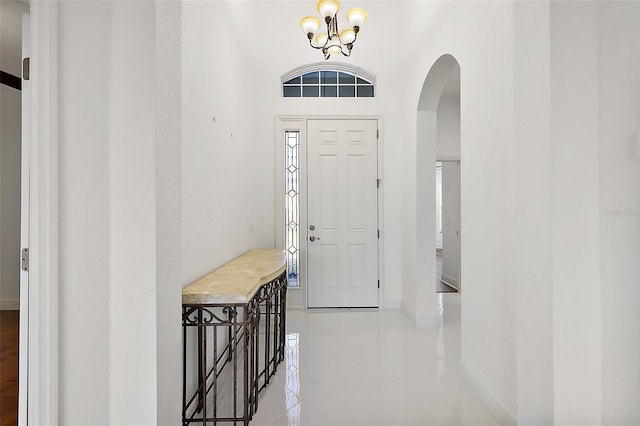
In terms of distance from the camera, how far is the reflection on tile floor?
6.66 feet

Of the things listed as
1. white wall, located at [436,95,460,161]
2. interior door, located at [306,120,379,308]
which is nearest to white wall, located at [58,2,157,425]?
interior door, located at [306,120,379,308]

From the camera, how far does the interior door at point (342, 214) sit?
169 inches

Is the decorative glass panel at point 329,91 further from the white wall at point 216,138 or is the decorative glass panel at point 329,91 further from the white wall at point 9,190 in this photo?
the white wall at point 9,190

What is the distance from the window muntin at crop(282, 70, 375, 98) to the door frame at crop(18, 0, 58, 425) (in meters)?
3.23

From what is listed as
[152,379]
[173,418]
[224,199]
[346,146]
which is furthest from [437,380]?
[346,146]

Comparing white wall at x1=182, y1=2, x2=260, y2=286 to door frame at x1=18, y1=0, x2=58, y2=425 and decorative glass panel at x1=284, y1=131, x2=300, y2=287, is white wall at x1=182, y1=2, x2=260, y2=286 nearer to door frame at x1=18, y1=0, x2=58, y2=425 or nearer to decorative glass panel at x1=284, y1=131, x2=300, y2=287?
decorative glass panel at x1=284, y1=131, x2=300, y2=287

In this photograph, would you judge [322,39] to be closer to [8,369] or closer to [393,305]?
[393,305]

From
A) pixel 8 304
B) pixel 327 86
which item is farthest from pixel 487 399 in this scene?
pixel 8 304

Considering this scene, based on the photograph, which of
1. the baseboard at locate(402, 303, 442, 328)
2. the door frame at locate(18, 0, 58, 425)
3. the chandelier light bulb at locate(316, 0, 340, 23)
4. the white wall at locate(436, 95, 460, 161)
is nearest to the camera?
the door frame at locate(18, 0, 58, 425)

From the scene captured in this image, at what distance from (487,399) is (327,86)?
12.3 ft

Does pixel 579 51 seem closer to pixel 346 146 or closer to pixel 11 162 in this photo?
pixel 346 146

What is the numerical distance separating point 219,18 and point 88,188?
2003 millimetres

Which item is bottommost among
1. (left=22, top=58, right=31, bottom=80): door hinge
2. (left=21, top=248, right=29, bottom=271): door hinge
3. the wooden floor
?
the wooden floor

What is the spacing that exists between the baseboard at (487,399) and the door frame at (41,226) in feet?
7.30
